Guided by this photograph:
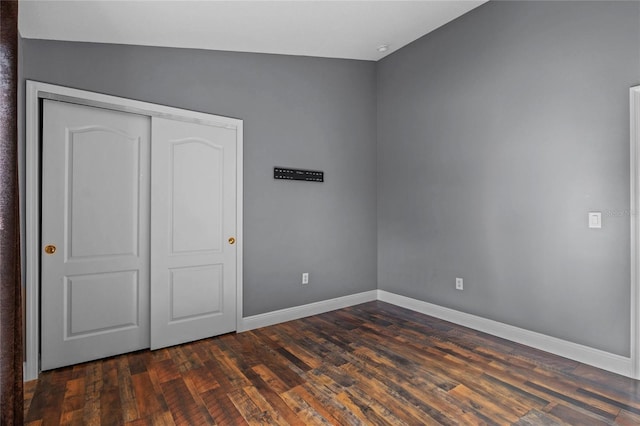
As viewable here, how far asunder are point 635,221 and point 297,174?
2.89 metres

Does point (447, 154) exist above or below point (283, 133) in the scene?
below

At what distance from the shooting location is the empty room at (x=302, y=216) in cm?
224

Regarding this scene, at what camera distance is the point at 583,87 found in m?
2.68

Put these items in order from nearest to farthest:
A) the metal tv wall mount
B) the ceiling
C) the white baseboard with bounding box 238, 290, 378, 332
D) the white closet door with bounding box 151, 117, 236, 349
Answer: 1. the ceiling
2. the white closet door with bounding box 151, 117, 236, 349
3. the white baseboard with bounding box 238, 290, 378, 332
4. the metal tv wall mount

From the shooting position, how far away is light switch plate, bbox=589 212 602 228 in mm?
2590

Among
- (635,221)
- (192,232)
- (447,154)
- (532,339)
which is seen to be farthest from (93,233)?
(635,221)

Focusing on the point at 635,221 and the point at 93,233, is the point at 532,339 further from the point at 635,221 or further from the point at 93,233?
the point at 93,233

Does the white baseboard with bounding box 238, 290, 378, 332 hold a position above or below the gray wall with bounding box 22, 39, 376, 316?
below

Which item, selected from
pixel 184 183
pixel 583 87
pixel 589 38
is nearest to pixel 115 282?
pixel 184 183

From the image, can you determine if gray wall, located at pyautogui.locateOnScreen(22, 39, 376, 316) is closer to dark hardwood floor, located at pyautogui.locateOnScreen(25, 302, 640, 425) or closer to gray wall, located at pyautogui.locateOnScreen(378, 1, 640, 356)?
gray wall, located at pyautogui.locateOnScreen(378, 1, 640, 356)

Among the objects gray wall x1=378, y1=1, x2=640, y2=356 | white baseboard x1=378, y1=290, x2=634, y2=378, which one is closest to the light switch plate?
gray wall x1=378, y1=1, x2=640, y2=356

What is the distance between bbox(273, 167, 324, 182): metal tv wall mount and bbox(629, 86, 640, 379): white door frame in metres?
2.73

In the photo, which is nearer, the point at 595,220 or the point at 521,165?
the point at 595,220

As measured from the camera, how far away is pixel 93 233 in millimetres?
2744
